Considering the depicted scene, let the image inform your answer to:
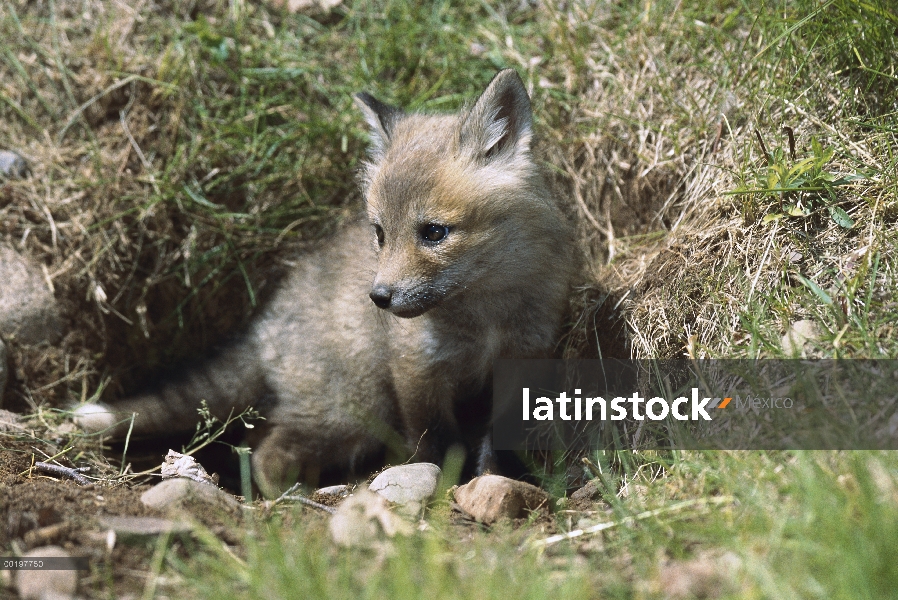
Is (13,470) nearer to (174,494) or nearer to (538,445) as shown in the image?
(174,494)

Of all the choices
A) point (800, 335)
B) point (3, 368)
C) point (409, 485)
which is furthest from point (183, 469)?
point (800, 335)

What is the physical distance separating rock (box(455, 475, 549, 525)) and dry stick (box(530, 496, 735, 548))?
0.41 metres

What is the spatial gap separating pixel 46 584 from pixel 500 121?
265 cm

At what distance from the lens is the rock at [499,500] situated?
124 inches

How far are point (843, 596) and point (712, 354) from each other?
165 cm

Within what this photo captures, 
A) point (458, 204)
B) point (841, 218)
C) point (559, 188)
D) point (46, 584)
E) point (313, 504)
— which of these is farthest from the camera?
point (559, 188)

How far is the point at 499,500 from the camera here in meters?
3.16

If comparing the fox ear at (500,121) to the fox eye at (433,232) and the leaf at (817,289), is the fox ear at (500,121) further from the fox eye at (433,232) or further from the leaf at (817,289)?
the leaf at (817,289)

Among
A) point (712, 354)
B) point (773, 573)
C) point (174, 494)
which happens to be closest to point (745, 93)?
point (712, 354)

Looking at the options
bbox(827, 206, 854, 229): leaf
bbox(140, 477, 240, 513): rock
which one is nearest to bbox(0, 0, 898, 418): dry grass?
bbox(827, 206, 854, 229): leaf

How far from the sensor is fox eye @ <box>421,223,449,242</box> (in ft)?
11.6

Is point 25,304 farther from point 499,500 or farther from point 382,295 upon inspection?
point 499,500

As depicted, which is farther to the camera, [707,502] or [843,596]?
[707,502]

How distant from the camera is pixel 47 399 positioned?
4.84 m
